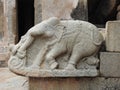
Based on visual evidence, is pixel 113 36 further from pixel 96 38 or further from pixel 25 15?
pixel 25 15

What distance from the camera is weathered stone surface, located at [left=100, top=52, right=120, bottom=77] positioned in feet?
13.7

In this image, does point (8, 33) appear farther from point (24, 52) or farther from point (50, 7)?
point (24, 52)

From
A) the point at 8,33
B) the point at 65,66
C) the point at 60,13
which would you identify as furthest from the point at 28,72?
the point at 8,33

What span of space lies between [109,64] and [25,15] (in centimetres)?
977

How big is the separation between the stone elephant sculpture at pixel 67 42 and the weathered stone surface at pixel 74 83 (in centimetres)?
19

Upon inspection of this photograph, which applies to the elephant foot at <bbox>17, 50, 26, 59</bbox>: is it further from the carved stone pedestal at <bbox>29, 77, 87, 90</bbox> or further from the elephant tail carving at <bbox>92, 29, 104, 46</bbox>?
the elephant tail carving at <bbox>92, 29, 104, 46</bbox>

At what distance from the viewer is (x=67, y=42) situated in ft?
13.7

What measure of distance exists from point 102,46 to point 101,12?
1.53 meters

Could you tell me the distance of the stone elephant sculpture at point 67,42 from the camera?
4148mm

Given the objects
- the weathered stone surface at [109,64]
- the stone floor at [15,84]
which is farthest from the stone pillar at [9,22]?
the weathered stone surface at [109,64]

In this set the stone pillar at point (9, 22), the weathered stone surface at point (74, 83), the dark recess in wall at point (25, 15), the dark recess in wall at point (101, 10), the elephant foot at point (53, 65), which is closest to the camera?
the elephant foot at point (53, 65)

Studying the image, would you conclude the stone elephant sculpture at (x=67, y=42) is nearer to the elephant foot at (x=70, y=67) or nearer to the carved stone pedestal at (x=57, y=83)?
the elephant foot at (x=70, y=67)

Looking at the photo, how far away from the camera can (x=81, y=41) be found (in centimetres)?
418

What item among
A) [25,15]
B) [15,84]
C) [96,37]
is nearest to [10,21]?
[25,15]
